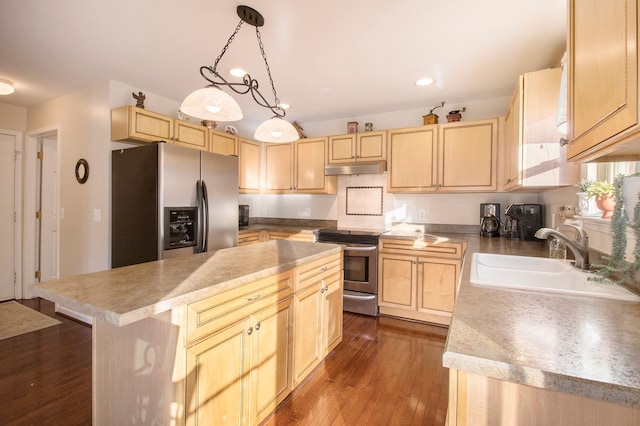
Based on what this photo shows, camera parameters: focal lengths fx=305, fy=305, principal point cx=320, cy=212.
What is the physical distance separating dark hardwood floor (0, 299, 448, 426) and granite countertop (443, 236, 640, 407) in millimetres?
1145

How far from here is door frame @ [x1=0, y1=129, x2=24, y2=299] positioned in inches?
150

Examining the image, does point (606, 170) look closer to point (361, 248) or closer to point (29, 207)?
point (361, 248)

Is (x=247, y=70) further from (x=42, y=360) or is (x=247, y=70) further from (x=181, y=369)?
(x=42, y=360)

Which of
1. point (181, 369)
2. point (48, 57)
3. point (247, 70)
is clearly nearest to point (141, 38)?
point (247, 70)

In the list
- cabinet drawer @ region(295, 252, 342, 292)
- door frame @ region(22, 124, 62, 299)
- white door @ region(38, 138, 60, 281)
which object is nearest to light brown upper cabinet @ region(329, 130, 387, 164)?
cabinet drawer @ region(295, 252, 342, 292)

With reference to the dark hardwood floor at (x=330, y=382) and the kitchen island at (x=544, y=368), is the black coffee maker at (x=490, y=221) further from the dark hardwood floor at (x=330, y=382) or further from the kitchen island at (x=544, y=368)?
the kitchen island at (x=544, y=368)

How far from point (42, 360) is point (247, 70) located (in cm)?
288

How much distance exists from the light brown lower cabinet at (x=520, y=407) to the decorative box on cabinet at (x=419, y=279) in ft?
7.90

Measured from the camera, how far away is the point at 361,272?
3.36 meters

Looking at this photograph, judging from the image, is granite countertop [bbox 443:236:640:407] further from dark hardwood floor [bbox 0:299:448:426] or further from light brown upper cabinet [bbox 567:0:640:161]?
dark hardwood floor [bbox 0:299:448:426]

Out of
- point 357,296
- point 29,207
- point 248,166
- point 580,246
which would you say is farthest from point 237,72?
point 29,207

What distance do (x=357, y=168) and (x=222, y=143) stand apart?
1.65 metres

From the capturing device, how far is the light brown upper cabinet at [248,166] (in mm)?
3980

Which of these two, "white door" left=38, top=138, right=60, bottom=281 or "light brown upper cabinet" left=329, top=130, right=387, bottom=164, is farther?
"white door" left=38, top=138, right=60, bottom=281
